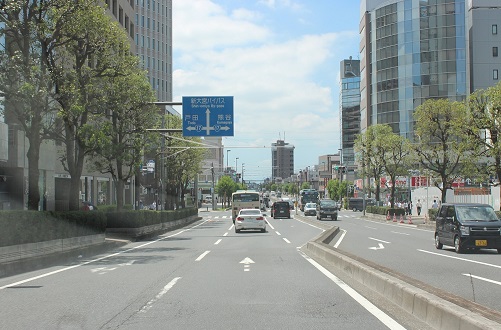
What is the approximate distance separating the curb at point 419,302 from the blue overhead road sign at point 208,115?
18990mm

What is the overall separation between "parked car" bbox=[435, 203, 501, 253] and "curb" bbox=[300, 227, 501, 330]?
859cm

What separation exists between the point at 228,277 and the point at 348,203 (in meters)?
85.2

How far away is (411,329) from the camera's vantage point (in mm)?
7586

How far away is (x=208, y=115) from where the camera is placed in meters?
31.9

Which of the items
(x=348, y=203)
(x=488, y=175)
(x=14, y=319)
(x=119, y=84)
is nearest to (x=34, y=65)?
(x=119, y=84)

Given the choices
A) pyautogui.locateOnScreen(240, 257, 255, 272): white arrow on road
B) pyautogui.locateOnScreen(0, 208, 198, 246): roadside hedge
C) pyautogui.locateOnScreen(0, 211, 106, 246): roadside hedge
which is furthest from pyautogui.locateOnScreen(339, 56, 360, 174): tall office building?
pyautogui.locateOnScreen(240, 257, 255, 272): white arrow on road

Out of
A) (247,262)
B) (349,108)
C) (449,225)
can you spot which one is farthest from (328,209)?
(349,108)

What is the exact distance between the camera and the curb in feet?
21.3

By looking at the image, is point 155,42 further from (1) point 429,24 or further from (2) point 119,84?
(2) point 119,84

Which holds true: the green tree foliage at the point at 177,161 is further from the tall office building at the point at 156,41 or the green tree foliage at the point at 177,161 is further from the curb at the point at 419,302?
the tall office building at the point at 156,41

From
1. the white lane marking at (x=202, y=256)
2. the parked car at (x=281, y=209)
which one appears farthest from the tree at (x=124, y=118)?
the parked car at (x=281, y=209)

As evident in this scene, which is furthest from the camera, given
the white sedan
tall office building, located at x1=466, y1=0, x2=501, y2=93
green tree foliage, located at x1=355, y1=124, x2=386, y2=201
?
tall office building, located at x1=466, y1=0, x2=501, y2=93

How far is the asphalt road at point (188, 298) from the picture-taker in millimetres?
8352

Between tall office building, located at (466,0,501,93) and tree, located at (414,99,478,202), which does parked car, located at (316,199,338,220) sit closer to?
tree, located at (414,99,478,202)
